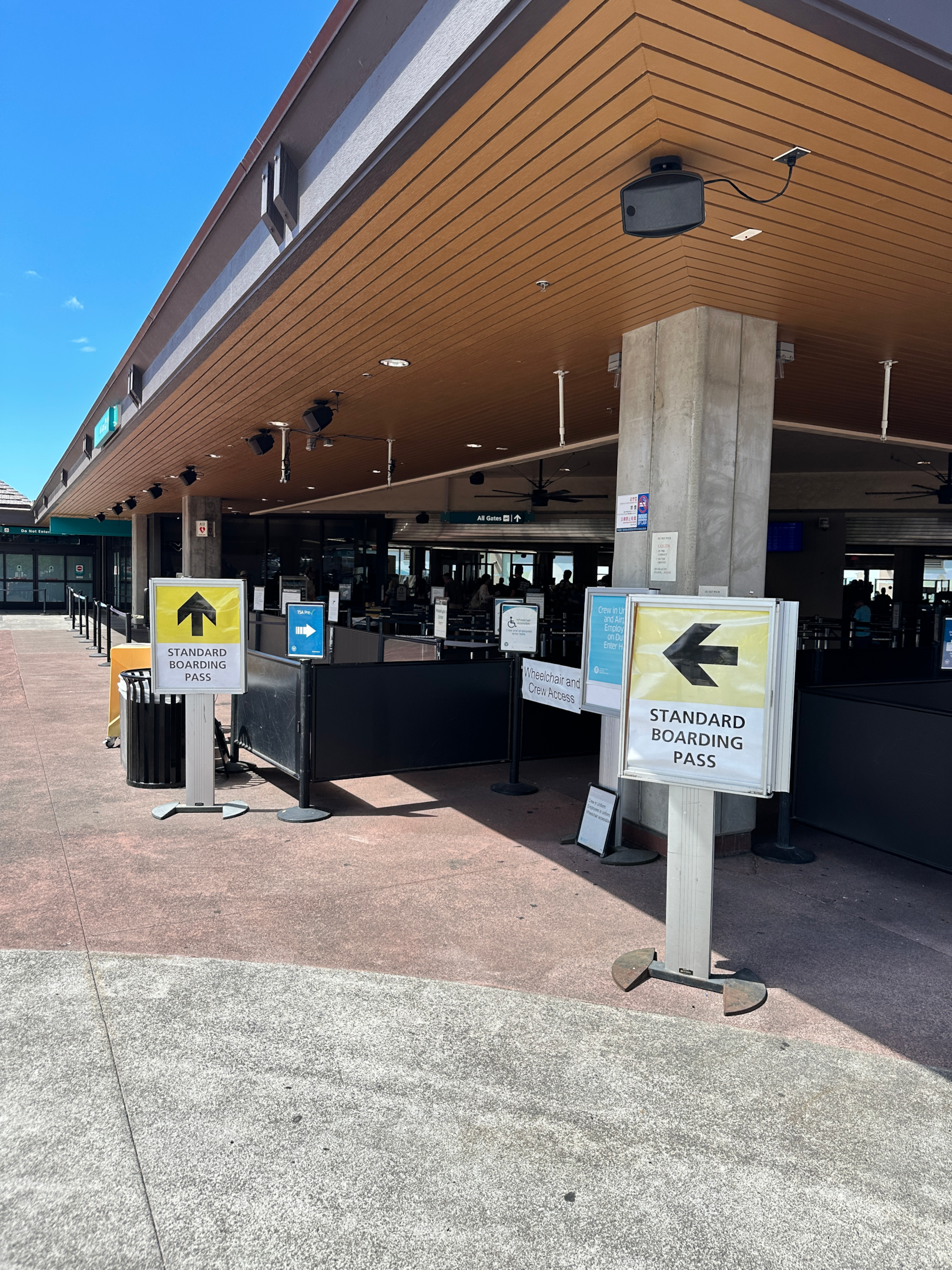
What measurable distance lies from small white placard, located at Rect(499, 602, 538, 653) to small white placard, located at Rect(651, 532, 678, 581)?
145 centimetres

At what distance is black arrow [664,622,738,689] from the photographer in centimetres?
385

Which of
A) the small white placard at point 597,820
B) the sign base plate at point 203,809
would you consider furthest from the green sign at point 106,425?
the small white placard at point 597,820

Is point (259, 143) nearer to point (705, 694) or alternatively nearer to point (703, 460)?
point (703, 460)

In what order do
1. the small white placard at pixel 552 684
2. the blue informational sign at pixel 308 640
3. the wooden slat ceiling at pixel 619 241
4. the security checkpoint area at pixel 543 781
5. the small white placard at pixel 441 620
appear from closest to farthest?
the security checkpoint area at pixel 543 781, the wooden slat ceiling at pixel 619 241, the small white placard at pixel 552 684, the blue informational sign at pixel 308 640, the small white placard at pixel 441 620

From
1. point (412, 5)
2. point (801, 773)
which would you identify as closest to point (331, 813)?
point (801, 773)

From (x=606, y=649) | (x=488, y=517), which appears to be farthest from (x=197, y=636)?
(x=488, y=517)

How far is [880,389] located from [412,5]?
6090 mm

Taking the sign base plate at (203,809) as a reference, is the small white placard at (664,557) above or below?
above

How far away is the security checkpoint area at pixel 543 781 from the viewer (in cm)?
264

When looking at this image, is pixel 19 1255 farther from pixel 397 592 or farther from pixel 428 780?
pixel 397 592

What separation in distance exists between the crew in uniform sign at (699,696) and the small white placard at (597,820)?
1951mm

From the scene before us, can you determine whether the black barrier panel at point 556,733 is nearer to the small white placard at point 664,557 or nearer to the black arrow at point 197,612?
the small white placard at point 664,557

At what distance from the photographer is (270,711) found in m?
7.59

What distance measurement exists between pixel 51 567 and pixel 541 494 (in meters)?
27.1
